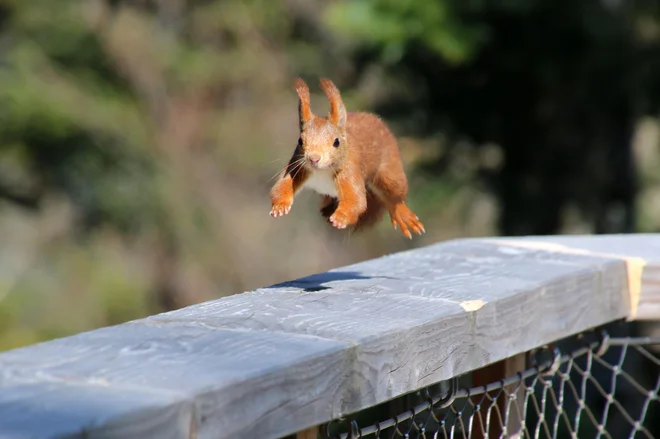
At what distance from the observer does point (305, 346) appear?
3.85 ft

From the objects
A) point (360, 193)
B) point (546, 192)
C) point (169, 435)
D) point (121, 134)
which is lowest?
point (169, 435)

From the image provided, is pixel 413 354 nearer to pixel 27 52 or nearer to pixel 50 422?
pixel 50 422

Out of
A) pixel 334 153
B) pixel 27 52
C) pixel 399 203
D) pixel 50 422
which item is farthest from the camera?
pixel 27 52

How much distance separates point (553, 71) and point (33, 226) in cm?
559

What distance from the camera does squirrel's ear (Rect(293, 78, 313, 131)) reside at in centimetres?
203

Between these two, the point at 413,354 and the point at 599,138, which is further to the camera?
the point at 599,138

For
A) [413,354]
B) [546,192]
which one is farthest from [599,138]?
[413,354]

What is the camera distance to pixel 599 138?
5.96m

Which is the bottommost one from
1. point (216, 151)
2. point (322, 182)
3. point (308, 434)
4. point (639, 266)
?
point (308, 434)

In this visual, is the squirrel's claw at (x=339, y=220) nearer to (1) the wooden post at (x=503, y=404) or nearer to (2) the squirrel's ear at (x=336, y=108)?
(2) the squirrel's ear at (x=336, y=108)

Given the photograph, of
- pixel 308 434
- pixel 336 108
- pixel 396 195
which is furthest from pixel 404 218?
pixel 308 434

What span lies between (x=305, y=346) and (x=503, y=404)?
68 cm

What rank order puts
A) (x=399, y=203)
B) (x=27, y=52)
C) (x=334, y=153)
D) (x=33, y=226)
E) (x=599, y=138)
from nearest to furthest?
1. (x=334, y=153)
2. (x=399, y=203)
3. (x=599, y=138)
4. (x=27, y=52)
5. (x=33, y=226)

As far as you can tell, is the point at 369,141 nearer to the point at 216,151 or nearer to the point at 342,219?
the point at 342,219
